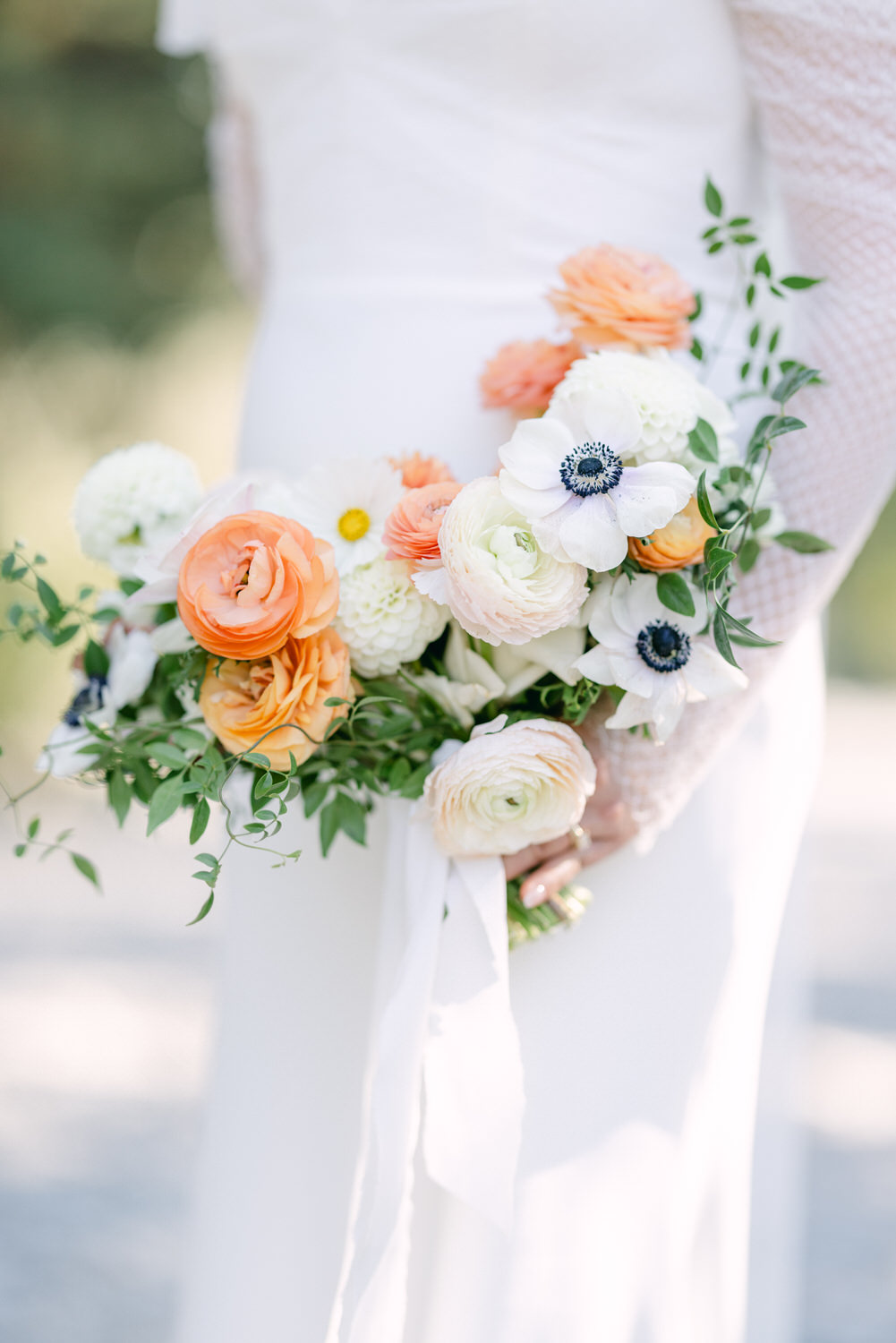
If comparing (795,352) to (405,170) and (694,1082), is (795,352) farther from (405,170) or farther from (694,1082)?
A: (694,1082)

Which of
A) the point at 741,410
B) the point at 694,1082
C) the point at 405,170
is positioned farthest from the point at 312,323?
the point at 694,1082

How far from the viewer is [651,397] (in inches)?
41.5

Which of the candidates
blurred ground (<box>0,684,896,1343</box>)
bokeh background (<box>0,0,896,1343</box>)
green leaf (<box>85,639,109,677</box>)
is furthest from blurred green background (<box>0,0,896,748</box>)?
green leaf (<box>85,639,109,677</box>)

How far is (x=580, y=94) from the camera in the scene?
1.36m

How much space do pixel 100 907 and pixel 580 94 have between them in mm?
3714

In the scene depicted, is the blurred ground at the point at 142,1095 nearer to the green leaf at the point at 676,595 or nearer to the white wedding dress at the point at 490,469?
the white wedding dress at the point at 490,469

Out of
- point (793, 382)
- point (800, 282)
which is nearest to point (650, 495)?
point (793, 382)

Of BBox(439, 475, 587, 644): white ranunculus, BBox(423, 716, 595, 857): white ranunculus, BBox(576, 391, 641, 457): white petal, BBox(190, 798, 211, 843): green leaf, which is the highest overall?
BBox(576, 391, 641, 457): white petal

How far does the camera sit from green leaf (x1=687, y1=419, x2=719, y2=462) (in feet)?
3.44

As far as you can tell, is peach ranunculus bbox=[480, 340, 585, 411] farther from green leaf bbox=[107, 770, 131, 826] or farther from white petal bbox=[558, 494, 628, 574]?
green leaf bbox=[107, 770, 131, 826]

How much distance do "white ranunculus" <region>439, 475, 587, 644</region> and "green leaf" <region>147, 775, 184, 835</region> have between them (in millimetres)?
286

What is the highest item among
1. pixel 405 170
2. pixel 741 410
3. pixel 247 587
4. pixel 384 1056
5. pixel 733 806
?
pixel 405 170

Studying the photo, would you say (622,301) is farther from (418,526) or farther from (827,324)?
(418,526)

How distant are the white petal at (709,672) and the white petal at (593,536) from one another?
0.47 feet
